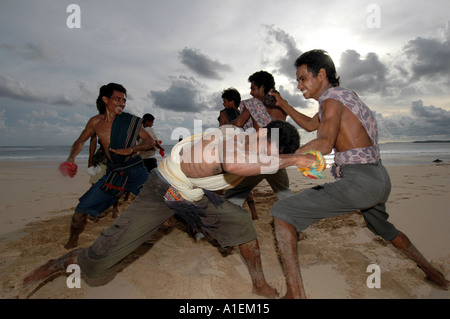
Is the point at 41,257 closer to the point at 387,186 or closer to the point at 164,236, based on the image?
the point at 164,236

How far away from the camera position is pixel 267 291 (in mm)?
2189

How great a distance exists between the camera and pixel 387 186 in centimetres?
196

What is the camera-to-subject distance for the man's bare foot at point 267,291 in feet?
7.13

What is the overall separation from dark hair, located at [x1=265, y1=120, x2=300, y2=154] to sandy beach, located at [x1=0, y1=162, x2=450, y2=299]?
3.98ft

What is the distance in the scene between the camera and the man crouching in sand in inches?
74.6

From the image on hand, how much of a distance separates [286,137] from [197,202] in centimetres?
85

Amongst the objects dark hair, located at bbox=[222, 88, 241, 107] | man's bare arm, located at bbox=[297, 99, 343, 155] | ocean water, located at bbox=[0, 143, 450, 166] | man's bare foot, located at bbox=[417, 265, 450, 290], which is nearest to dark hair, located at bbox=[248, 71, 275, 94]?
dark hair, located at bbox=[222, 88, 241, 107]

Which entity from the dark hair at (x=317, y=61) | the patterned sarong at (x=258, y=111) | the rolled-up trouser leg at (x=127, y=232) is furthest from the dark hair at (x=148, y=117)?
the dark hair at (x=317, y=61)

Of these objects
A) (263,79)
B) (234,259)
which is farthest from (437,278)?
(263,79)

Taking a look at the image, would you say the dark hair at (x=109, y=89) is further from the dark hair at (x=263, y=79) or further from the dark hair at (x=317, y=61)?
the dark hair at (x=317, y=61)

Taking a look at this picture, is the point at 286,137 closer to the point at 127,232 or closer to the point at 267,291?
the point at 267,291

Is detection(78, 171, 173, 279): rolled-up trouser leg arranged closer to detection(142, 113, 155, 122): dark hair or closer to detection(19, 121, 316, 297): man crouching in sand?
detection(19, 121, 316, 297): man crouching in sand

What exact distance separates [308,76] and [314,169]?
0.99 meters
